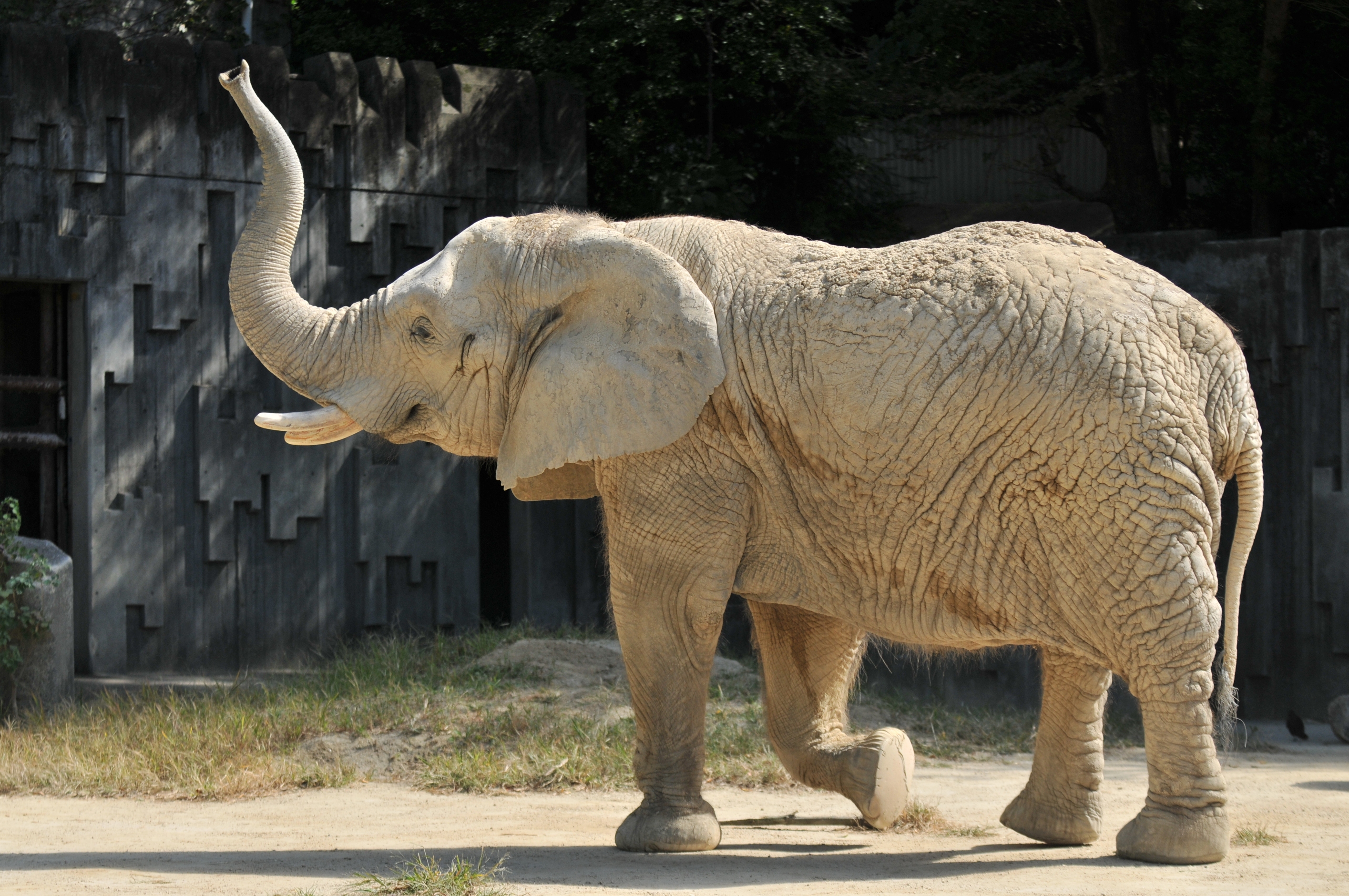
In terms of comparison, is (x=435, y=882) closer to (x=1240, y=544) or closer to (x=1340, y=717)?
(x=1240, y=544)

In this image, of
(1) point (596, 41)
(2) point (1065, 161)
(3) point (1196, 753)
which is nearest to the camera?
(3) point (1196, 753)

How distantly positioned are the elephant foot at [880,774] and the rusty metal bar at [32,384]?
6.89m

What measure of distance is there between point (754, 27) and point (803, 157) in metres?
1.56

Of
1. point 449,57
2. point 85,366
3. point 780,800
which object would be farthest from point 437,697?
point 449,57

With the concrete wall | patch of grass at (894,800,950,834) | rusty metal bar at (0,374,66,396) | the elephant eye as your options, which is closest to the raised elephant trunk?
the elephant eye

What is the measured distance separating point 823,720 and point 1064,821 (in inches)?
40.3

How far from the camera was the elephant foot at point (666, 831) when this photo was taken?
563cm

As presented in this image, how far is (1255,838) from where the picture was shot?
232 inches

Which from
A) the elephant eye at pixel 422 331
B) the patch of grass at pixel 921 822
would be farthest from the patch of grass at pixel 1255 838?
the elephant eye at pixel 422 331

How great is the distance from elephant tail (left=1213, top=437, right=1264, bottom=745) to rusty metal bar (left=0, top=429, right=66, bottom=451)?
7.98 meters

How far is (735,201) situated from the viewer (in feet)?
42.1

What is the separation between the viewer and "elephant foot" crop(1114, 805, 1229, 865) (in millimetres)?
5230

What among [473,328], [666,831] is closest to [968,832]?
[666,831]

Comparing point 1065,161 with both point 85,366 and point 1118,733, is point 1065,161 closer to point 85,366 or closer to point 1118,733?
point 1118,733
